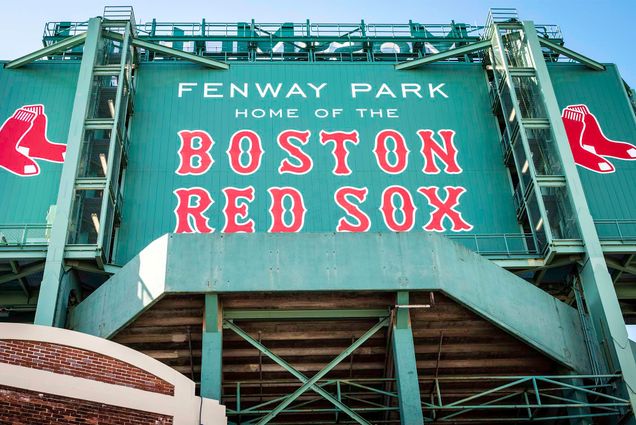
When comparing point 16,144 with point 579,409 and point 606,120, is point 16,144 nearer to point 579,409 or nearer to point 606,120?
point 579,409

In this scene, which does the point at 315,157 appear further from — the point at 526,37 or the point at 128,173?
the point at 526,37

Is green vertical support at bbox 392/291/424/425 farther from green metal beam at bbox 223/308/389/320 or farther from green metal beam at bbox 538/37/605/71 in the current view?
green metal beam at bbox 538/37/605/71

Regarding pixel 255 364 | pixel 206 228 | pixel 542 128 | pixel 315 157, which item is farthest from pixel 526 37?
pixel 255 364

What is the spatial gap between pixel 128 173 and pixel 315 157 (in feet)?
24.8

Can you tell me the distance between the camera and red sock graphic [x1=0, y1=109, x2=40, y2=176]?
32.1 meters

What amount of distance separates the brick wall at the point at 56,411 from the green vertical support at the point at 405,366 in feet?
22.6

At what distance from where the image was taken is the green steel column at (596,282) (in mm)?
25406

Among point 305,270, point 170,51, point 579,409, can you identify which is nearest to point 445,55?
point 170,51

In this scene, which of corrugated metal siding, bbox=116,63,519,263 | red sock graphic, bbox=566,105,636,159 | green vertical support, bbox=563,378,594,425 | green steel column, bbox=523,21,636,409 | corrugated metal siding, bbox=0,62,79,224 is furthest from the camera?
red sock graphic, bbox=566,105,636,159

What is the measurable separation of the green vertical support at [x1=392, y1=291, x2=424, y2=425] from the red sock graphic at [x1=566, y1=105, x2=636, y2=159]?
49.2ft

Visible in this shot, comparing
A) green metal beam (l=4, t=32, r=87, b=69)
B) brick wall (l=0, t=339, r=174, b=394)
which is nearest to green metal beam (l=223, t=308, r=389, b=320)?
brick wall (l=0, t=339, r=174, b=394)

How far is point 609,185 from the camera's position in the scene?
32.9 m

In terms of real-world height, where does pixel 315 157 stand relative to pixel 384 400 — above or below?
above

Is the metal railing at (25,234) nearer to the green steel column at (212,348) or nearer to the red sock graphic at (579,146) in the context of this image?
the green steel column at (212,348)
